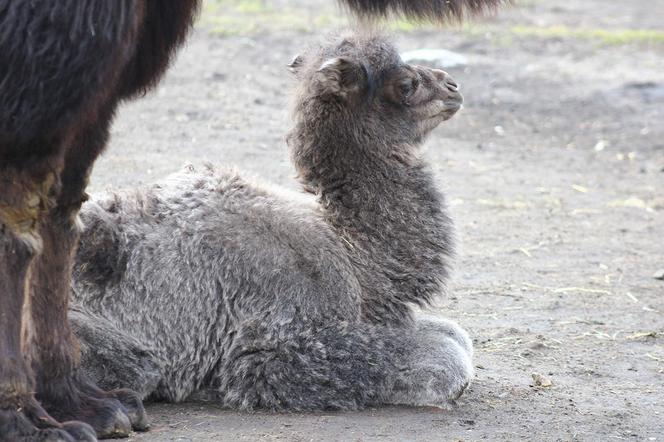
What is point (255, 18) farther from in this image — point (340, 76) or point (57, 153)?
point (57, 153)

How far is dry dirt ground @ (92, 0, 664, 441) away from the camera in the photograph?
5.45 meters

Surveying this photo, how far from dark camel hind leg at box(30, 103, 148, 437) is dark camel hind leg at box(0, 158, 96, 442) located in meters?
0.29

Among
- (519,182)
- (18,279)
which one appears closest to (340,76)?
(18,279)

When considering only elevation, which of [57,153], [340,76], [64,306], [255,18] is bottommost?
[64,306]

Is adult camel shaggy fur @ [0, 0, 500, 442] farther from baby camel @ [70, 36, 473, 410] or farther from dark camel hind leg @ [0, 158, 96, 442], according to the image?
baby camel @ [70, 36, 473, 410]

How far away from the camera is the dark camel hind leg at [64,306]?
184 inches

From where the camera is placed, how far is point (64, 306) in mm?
4742

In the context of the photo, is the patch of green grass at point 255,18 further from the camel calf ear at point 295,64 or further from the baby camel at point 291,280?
the baby camel at point 291,280

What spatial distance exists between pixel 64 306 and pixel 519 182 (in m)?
6.79

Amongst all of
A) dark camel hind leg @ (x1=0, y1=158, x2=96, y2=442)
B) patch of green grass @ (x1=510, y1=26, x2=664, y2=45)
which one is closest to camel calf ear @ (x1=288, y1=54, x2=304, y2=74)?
dark camel hind leg @ (x1=0, y1=158, x2=96, y2=442)

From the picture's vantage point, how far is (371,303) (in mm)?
5930

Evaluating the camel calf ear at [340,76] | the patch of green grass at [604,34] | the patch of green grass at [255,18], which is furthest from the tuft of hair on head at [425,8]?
the patch of green grass at [604,34]

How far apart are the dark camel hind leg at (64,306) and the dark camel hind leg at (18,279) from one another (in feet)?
0.96

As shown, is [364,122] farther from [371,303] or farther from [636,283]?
[636,283]
